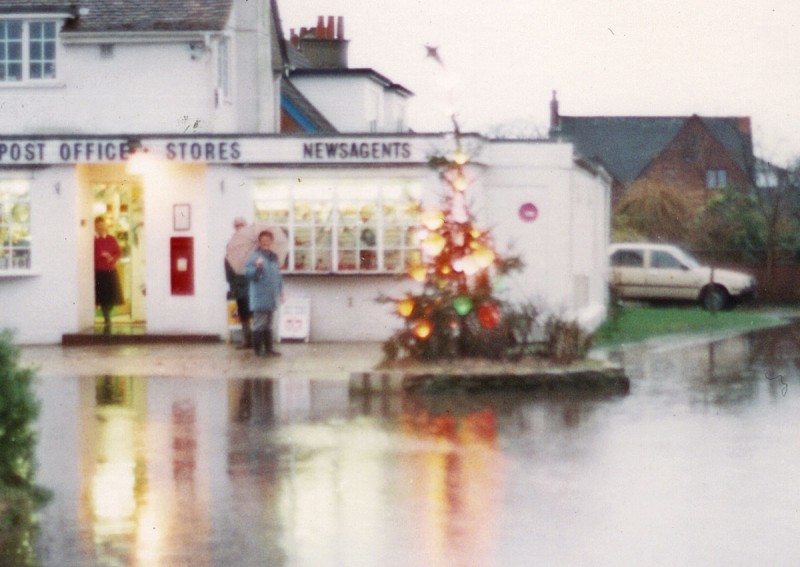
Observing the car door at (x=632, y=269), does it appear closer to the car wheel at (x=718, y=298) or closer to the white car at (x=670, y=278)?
the white car at (x=670, y=278)

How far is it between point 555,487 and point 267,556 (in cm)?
284

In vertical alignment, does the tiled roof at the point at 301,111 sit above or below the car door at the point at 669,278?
above

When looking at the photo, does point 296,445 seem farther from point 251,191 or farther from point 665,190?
point 665,190

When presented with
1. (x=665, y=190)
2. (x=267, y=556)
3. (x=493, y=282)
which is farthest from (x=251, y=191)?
(x=665, y=190)

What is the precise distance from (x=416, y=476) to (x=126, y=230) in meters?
16.3

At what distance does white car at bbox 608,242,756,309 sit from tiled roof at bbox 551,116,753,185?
150 feet

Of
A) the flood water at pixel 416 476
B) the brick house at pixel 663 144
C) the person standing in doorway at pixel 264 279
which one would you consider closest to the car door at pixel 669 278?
the person standing in doorway at pixel 264 279

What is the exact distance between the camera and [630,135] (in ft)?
291

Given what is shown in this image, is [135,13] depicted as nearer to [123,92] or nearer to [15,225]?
[123,92]

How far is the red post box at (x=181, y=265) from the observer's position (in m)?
24.6

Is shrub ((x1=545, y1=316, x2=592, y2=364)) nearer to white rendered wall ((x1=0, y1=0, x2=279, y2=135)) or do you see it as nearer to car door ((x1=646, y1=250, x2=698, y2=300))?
white rendered wall ((x1=0, y1=0, x2=279, y2=135))

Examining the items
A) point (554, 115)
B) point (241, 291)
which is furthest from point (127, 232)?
point (554, 115)

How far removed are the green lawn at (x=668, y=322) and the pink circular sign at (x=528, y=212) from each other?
2.17 meters

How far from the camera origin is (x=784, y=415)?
14781 mm
